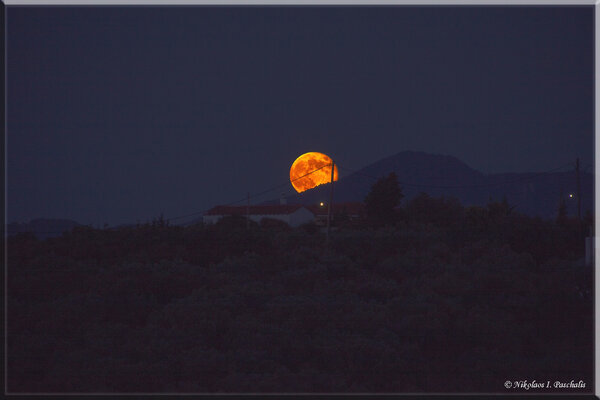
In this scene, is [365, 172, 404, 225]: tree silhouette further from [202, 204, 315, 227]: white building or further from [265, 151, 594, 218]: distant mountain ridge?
[202, 204, 315, 227]: white building

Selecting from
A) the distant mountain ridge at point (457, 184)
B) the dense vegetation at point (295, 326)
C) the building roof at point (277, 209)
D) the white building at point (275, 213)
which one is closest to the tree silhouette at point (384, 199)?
the distant mountain ridge at point (457, 184)

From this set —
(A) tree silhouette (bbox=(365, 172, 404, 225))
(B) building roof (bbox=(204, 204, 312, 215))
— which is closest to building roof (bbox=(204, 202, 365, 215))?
(B) building roof (bbox=(204, 204, 312, 215))

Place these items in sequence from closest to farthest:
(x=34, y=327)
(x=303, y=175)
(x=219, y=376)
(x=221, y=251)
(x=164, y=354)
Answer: (x=219, y=376)
(x=164, y=354)
(x=34, y=327)
(x=221, y=251)
(x=303, y=175)

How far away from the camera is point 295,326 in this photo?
6.19 metres

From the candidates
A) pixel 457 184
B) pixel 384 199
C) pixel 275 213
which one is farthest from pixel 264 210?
pixel 457 184

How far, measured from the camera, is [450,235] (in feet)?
50.1

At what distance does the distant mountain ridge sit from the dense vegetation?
20620 millimetres

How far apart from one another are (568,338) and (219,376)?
184 inches

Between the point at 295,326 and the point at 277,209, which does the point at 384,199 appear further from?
the point at 295,326

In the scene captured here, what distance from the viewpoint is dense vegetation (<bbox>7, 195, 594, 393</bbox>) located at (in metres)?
5.05

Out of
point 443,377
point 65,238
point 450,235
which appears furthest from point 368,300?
point 65,238

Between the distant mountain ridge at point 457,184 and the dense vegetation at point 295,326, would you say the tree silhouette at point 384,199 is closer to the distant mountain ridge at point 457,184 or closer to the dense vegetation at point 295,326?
the distant mountain ridge at point 457,184

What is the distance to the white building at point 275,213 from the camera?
37022mm

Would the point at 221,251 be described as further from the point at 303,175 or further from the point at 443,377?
the point at 443,377
